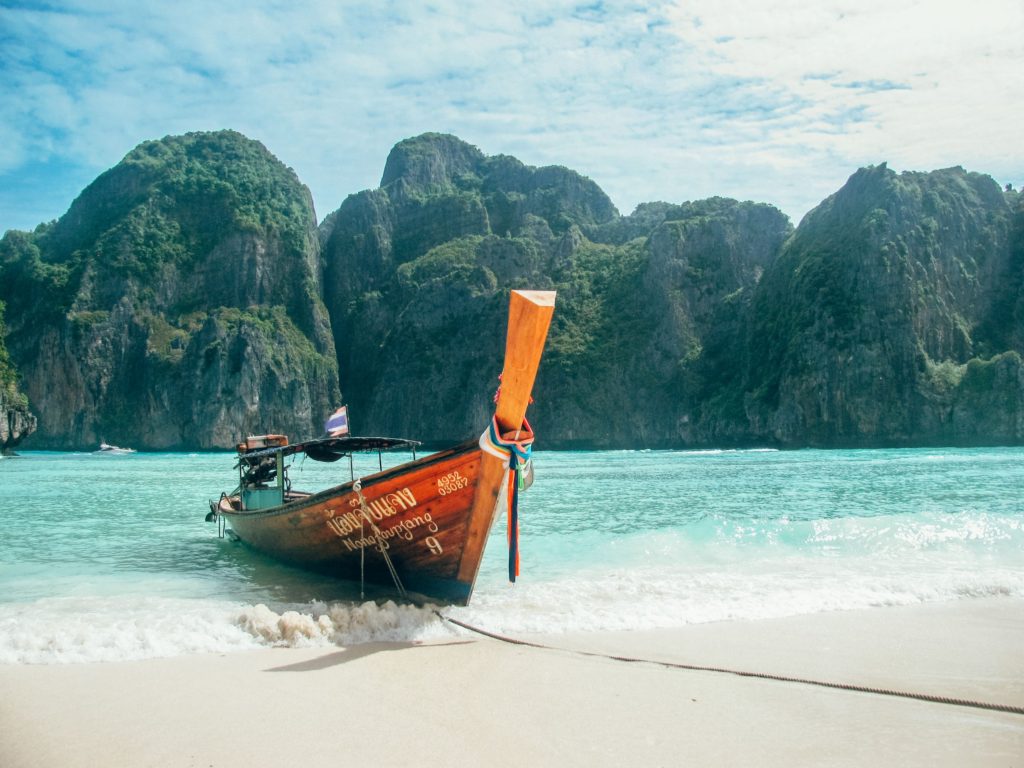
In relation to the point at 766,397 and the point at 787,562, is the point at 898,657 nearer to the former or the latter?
the point at 787,562

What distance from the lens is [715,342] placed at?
91.4m

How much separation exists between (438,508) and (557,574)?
126 inches

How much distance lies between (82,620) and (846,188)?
8613 centimetres

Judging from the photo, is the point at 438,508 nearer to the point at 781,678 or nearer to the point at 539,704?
the point at 539,704

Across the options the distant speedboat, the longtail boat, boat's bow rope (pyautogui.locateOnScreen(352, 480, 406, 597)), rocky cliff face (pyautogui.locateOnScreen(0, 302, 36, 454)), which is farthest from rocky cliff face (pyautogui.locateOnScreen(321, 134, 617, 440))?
boat's bow rope (pyautogui.locateOnScreen(352, 480, 406, 597))

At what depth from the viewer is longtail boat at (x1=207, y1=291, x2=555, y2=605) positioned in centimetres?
618

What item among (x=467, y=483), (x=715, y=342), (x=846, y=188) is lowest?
(x=467, y=483)

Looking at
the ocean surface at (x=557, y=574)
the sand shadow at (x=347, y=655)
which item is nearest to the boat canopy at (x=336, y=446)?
the ocean surface at (x=557, y=574)

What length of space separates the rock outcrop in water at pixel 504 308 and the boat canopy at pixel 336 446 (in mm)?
65733

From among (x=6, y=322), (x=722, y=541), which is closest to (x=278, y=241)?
(x=6, y=322)

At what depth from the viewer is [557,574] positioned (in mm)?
10102

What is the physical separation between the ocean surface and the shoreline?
508 mm

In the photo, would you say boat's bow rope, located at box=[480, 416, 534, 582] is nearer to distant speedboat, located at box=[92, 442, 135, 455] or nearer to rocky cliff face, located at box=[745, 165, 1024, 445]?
rocky cliff face, located at box=[745, 165, 1024, 445]

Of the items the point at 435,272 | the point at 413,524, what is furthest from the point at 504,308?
the point at 413,524
